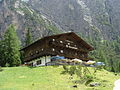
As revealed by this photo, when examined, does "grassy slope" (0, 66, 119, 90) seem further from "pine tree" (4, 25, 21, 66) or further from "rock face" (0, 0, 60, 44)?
"rock face" (0, 0, 60, 44)

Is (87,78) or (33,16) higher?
(33,16)

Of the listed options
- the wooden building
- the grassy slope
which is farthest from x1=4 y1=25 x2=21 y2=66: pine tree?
the grassy slope

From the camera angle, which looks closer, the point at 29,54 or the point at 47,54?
the point at 47,54

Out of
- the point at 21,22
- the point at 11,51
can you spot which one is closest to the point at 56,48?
the point at 11,51

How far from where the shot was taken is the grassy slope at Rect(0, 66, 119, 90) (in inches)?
1352

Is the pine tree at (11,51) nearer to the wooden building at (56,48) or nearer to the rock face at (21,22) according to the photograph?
the wooden building at (56,48)

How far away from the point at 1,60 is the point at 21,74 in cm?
3606

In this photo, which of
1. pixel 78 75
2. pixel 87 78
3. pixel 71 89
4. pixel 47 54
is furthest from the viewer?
pixel 47 54

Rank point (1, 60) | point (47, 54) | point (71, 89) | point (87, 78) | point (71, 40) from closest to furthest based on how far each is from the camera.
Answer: point (71, 89) < point (87, 78) < point (47, 54) < point (71, 40) < point (1, 60)

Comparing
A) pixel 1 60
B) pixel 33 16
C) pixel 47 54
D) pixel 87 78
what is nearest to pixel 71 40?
pixel 47 54

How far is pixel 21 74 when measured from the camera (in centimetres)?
4531

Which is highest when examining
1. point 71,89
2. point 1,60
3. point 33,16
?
point 33,16

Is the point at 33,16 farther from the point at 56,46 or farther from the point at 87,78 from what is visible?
the point at 87,78

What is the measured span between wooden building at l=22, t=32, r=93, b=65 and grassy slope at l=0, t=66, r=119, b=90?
561 inches
